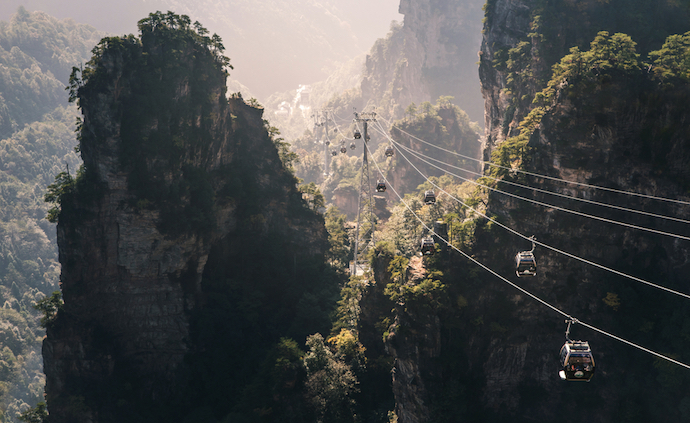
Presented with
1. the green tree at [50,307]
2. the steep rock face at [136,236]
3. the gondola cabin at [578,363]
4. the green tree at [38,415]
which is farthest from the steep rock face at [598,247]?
the green tree at [38,415]

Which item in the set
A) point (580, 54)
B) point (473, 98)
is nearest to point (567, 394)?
point (580, 54)

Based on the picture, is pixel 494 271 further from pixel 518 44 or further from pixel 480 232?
pixel 518 44

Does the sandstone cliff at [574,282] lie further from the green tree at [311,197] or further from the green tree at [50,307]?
the green tree at [50,307]

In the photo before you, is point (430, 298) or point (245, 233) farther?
point (245, 233)

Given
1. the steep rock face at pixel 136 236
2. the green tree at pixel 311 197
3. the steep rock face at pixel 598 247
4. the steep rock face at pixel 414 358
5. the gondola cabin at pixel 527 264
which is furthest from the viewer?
the green tree at pixel 311 197

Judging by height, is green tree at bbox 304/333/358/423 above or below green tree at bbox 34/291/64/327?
below

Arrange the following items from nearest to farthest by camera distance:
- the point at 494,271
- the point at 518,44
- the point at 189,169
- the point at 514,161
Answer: the point at 494,271
the point at 514,161
the point at 189,169
the point at 518,44

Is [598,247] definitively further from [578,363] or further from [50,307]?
[50,307]

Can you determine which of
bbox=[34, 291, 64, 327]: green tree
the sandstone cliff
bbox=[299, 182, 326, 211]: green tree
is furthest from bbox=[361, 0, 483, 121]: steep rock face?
bbox=[34, 291, 64, 327]: green tree

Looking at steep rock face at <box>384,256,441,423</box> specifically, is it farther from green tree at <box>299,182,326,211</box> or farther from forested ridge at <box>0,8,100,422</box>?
forested ridge at <box>0,8,100,422</box>
